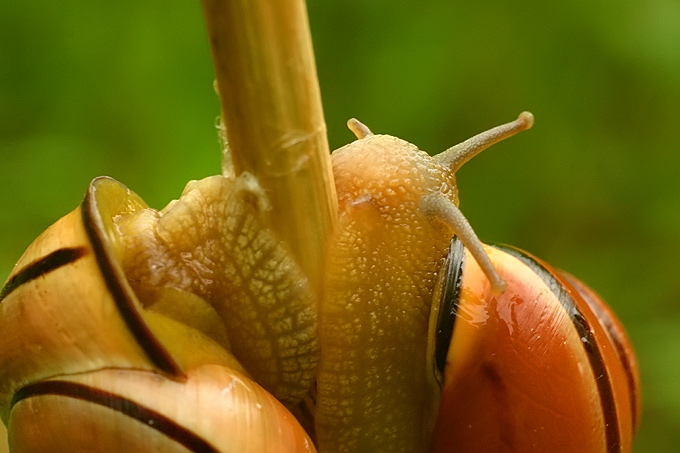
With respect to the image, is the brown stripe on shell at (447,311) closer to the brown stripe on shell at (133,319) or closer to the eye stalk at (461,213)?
the eye stalk at (461,213)

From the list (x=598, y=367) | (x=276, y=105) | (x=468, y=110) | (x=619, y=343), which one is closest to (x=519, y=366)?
(x=598, y=367)

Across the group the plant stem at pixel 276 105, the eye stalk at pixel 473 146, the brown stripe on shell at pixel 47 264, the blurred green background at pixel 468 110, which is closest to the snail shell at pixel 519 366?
the eye stalk at pixel 473 146

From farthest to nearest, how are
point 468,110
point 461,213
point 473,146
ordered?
1. point 468,110
2. point 473,146
3. point 461,213

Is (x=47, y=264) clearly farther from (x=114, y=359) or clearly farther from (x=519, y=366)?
(x=519, y=366)

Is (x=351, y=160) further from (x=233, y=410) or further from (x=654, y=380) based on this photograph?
(x=654, y=380)

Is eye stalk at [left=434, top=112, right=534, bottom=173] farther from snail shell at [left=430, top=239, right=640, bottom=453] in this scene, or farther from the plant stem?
the plant stem

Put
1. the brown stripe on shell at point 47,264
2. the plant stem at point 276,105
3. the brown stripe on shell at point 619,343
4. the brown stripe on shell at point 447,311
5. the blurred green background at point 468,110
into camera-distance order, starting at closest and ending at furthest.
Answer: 1. the plant stem at point 276,105
2. the brown stripe on shell at point 47,264
3. the brown stripe on shell at point 447,311
4. the brown stripe on shell at point 619,343
5. the blurred green background at point 468,110

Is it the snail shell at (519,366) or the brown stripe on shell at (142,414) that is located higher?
the brown stripe on shell at (142,414)
